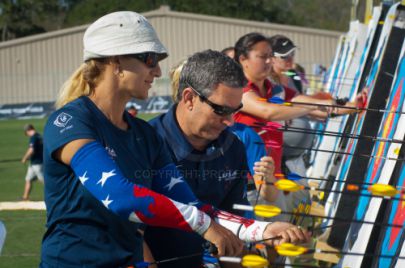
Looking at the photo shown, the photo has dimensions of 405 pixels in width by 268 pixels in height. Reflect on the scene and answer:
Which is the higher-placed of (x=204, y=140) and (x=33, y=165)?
(x=204, y=140)

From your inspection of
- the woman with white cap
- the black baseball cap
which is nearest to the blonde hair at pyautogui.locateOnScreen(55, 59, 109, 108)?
the woman with white cap

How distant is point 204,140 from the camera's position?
13.6 feet

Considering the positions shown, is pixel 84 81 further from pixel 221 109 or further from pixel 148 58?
pixel 221 109

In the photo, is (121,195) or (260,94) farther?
(260,94)

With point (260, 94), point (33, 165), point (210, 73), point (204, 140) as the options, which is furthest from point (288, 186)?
point (33, 165)

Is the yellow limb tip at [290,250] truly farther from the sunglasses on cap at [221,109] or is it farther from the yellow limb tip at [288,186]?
the sunglasses on cap at [221,109]

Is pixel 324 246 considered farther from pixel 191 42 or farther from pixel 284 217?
pixel 191 42

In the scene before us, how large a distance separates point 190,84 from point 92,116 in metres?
0.84

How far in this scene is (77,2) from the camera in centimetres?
5772

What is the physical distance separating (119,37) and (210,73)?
0.71m

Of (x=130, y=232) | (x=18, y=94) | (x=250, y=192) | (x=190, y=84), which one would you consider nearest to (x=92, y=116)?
(x=130, y=232)

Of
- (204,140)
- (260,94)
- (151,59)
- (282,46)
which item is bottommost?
(282,46)

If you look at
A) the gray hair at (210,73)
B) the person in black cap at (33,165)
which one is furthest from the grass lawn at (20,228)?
the gray hair at (210,73)

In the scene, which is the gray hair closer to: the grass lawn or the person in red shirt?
the person in red shirt
